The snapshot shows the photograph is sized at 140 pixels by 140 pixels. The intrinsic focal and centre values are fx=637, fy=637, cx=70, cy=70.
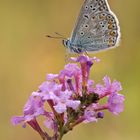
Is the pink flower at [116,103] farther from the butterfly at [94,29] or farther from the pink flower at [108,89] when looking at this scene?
the butterfly at [94,29]

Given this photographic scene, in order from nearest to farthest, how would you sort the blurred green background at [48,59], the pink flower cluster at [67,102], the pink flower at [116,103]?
the pink flower cluster at [67,102] → the pink flower at [116,103] → the blurred green background at [48,59]

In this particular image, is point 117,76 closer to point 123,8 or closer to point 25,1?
point 123,8

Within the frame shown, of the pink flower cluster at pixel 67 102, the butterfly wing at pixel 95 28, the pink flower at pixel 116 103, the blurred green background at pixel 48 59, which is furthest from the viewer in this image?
the blurred green background at pixel 48 59

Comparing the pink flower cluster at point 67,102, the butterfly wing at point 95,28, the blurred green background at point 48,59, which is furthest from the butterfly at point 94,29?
the blurred green background at point 48,59

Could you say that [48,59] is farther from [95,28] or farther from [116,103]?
[116,103]

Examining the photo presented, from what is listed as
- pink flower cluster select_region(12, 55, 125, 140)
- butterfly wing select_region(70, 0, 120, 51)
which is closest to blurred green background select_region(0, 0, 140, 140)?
butterfly wing select_region(70, 0, 120, 51)

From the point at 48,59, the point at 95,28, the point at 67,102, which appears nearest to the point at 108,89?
the point at 67,102
